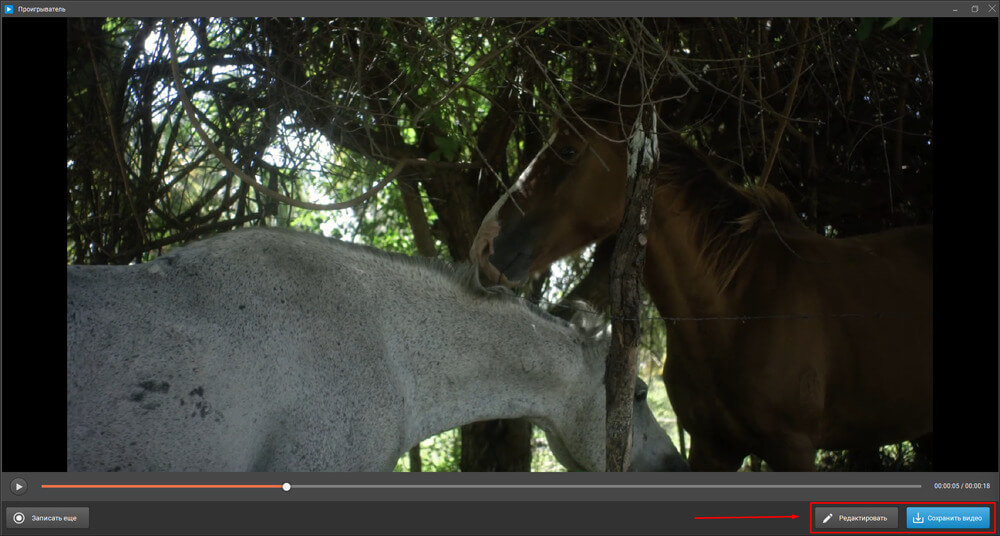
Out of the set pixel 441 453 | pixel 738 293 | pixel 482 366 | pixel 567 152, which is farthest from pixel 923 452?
pixel 441 453

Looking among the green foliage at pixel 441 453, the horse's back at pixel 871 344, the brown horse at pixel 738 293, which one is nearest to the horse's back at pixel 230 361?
the brown horse at pixel 738 293

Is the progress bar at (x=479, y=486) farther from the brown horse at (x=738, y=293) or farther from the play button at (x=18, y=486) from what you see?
the brown horse at (x=738, y=293)

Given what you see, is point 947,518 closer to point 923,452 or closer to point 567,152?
point 567,152

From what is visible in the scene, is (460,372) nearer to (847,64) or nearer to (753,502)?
(753,502)

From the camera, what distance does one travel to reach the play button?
7.02ft

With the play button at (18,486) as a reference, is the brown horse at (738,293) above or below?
above

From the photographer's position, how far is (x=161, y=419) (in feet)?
Result: 7.33

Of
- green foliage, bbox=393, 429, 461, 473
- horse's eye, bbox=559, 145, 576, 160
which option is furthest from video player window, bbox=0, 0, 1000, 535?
green foliage, bbox=393, 429, 461, 473

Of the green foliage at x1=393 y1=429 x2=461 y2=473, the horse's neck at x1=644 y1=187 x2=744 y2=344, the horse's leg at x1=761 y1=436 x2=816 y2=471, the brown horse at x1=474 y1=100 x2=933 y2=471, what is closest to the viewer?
the horse's leg at x1=761 y1=436 x2=816 y2=471

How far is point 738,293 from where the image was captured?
332 cm

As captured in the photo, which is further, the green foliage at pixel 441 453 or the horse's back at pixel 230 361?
the green foliage at pixel 441 453

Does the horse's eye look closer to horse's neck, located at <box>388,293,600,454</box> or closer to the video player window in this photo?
the video player window

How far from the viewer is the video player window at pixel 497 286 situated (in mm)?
2199

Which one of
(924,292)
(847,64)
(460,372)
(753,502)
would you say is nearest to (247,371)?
(460,372)
